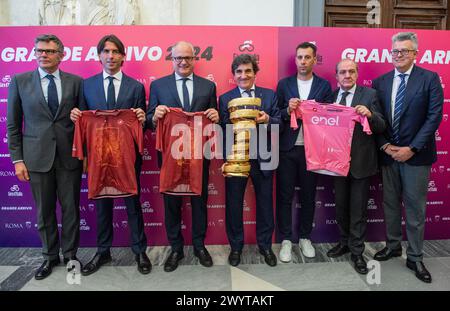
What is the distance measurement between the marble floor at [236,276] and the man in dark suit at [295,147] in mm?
251

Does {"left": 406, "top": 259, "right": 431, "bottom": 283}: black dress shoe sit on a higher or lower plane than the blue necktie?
lower

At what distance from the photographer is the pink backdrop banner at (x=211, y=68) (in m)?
3.05

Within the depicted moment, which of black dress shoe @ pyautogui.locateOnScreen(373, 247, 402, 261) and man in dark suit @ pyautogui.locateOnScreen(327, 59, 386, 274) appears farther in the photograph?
black dress shoe @ pyautogui.locateOnScreen(373, 247, 402, 261)

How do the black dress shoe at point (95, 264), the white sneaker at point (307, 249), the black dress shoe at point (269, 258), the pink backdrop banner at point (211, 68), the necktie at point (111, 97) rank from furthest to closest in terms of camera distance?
the pink backdrop banner at point (211, 68)
the white sneaker at point (307, 249)
the black dress shoe at point (269, 258)
the black dress shoe at point (95, 264)
the necktie at point (111, 97)

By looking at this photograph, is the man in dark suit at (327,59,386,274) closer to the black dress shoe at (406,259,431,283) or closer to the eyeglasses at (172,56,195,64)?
the black dress shoe at (406,259,431,283)

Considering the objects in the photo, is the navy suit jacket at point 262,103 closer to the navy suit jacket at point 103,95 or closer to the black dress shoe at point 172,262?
the navy suit jacket at point 103,95

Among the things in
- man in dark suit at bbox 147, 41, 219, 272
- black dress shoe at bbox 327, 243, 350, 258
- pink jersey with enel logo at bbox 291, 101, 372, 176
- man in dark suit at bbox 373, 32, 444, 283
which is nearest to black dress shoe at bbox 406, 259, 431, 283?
man in dark suit at bbox 373, 32, 444, 283

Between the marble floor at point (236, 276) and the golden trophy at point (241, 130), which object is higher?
the golden trophy at point (241, 130)

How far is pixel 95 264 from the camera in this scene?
266 cm

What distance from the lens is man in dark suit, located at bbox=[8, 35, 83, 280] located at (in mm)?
2445

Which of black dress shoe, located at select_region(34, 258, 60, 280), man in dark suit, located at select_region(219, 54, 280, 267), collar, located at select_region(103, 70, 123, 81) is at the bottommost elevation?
black dress shoe, located at select_region(34, 258, 60, 280)

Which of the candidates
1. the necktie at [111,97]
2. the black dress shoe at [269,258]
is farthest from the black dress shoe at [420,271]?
the necktie at [111,97]

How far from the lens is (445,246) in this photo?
3182 millimetres

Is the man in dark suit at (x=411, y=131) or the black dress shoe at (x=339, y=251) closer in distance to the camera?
the man in dark suit at (x=411, y=131)
